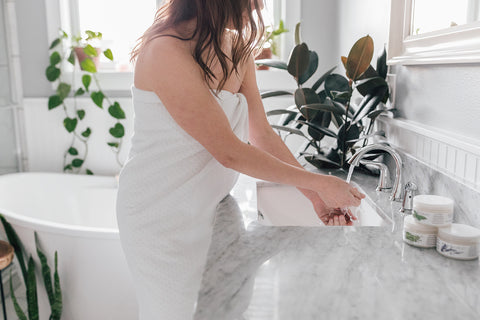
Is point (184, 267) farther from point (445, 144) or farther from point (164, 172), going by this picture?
point (445, 144)

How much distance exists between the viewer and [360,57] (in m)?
1.30

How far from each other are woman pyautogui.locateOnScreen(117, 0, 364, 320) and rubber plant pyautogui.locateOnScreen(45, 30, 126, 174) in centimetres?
169

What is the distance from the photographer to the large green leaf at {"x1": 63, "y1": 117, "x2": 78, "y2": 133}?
9.09ft

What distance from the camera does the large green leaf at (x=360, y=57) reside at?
1288 mm

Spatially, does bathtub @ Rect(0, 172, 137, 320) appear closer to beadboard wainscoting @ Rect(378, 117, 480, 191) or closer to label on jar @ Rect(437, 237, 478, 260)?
beadboard wainscoting @ Rect(378, 117, 480, 191)

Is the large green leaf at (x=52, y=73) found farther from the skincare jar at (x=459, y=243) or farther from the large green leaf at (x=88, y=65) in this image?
the skincare jar at (x=459, y=243)

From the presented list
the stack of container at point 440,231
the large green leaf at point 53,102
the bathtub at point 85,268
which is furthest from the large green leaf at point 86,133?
the stack of container at point 440,231

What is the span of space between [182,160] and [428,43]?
0.67 meters

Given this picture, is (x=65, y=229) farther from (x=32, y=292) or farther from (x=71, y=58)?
(x=71, y=58)

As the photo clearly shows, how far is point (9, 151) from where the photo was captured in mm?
2822

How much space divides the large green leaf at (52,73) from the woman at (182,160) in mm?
1822

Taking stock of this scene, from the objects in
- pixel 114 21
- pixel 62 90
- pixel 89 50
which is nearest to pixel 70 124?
pixel 62 90

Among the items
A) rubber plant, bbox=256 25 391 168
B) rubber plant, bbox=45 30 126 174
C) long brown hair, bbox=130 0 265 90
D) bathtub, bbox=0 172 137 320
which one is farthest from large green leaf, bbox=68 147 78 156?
long brown hair, bbox=130 0 265 90

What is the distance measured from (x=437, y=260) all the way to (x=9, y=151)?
272cm
